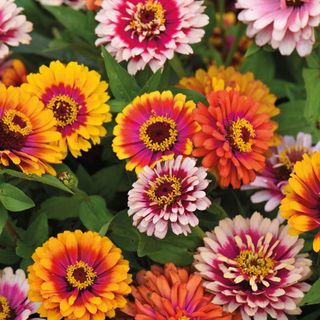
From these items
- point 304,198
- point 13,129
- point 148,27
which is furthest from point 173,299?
point 148,27

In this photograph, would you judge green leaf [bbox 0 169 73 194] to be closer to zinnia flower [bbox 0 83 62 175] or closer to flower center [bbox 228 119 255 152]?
zinnia flower [bbox 0 83 62 175]

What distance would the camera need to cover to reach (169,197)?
1.08m

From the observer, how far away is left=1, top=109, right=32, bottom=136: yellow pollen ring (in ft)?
3.63

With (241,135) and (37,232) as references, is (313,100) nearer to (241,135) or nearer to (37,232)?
(241,135)

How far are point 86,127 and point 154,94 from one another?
0.41 feet

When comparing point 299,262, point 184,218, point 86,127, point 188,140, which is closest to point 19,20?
point 86,127

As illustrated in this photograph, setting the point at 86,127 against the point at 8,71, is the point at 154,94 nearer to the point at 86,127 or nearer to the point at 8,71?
the point at 86,127

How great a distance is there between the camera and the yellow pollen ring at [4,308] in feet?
3.69

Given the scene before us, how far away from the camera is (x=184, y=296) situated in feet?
3.58

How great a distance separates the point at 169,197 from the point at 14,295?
0.31m

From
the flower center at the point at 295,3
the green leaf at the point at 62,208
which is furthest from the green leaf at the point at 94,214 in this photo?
the flower center at the point at 295,3

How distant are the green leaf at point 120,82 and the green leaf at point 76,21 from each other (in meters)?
0.23

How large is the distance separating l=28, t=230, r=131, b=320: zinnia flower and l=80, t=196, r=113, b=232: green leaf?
8cm

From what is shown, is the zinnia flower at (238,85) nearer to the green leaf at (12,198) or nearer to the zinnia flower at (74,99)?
the zinnia flower at (74,99)
